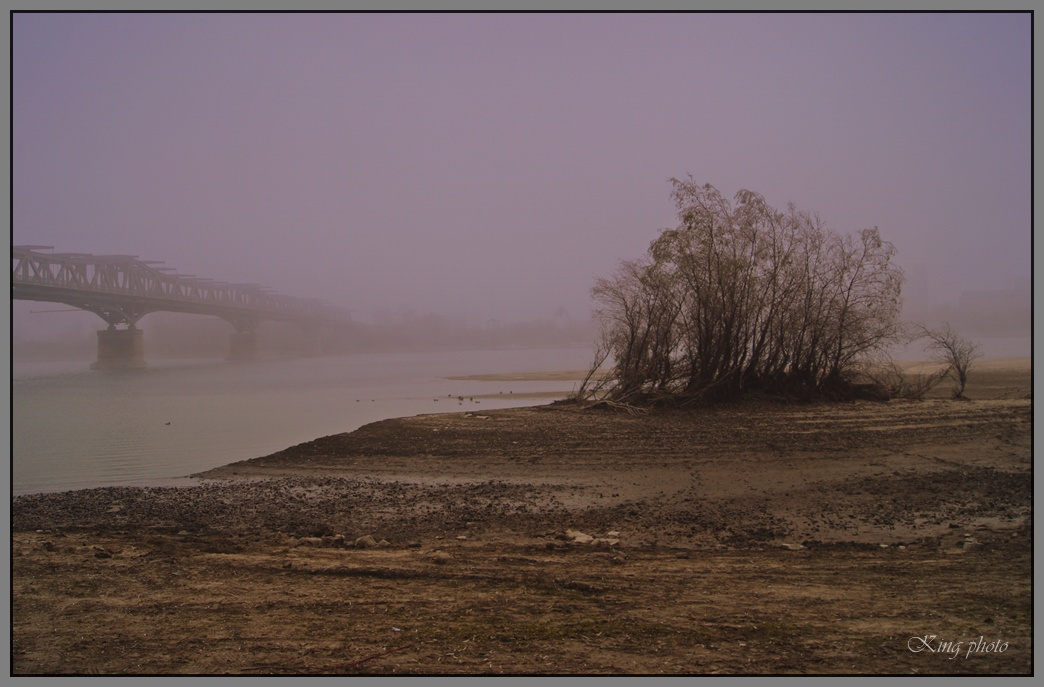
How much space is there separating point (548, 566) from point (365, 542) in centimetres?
199

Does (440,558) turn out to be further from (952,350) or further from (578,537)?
(952,350)

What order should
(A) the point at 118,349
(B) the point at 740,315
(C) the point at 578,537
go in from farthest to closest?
(A) the point at 118,349 < (B) the point at 740,315 < (C) the point at 578,537

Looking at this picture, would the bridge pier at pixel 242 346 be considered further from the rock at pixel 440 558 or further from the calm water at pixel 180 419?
the rock at pixel 440 558

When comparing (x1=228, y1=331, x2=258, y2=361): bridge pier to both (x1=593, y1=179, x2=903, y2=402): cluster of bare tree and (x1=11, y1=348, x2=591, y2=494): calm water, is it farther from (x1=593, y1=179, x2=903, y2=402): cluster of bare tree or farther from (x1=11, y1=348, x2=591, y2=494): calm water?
(x1=593, y1=179, x2=903, y2=402): cluster of bare tree

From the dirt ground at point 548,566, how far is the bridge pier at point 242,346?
7028cm

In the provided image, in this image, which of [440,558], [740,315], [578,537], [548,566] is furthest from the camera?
[740,315]

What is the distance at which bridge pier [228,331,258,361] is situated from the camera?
78562 mm

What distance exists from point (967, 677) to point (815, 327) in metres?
18.1

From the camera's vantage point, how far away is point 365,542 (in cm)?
730

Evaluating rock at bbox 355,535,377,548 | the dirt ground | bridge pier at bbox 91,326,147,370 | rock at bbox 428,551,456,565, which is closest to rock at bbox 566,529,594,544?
the dirt ground

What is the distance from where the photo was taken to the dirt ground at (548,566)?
15.2 ft

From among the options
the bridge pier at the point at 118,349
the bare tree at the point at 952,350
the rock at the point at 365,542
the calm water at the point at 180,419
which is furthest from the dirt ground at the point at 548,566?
the bridge pier at the point at 118,349

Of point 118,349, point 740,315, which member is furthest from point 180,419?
point 118,349

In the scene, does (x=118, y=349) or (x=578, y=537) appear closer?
(x=578, y=537)
